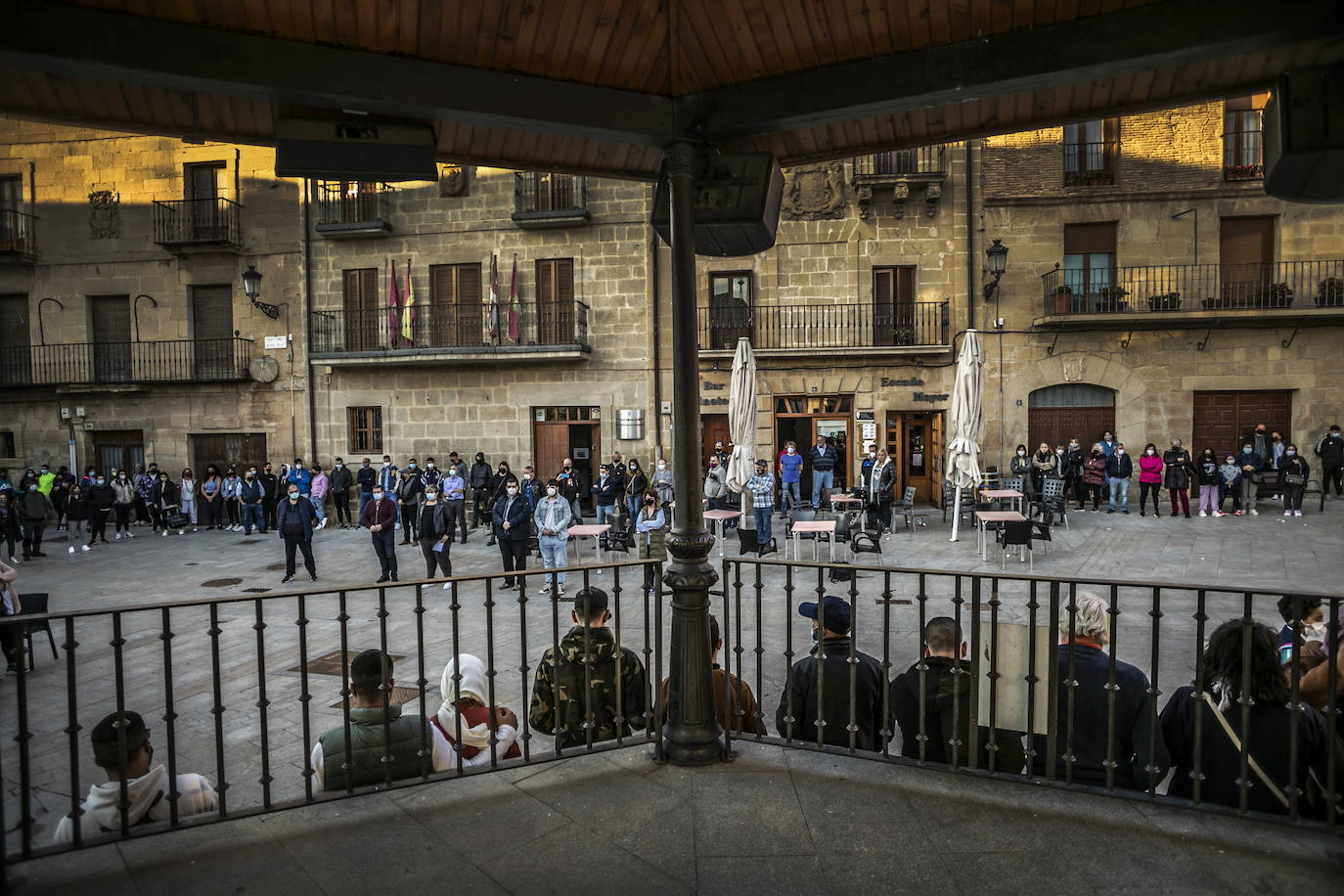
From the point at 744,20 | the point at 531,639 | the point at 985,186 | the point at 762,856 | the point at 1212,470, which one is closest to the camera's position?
the point at 762,856

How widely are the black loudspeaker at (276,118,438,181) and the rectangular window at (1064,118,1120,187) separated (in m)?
19.1

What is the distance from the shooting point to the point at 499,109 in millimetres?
3410

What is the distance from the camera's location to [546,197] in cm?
1947

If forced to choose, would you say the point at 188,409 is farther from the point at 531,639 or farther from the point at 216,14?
the point at 216,14

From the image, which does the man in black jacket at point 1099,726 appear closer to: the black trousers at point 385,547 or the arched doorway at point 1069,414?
the black trousers at point 385,547

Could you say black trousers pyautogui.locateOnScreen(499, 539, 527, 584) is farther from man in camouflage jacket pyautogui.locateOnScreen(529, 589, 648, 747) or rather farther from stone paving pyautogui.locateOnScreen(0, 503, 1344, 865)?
man in camouflage jacket pyautogui.locateOnScreen(529, 589, 648, 747)

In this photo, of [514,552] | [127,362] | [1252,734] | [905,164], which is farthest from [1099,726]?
[127,362]

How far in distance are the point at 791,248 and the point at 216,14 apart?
1725 cm

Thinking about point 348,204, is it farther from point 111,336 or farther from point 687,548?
point 687,548

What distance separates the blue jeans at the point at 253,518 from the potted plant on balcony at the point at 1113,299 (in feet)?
65.9

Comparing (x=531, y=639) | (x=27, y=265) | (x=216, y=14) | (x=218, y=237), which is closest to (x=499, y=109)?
(x=216, y=14)

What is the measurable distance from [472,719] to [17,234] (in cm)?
2504

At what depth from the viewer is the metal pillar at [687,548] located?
11.5 feet

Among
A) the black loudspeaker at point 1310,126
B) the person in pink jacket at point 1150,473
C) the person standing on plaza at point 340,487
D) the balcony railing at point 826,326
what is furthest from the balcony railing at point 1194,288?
the person standing on plaza at point 340,487
